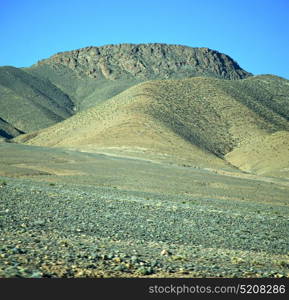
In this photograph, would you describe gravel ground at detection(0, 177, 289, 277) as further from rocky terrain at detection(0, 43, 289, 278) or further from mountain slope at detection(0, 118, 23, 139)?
mountain slope at detection(0, 118, 23, 139)

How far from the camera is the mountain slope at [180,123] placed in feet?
257

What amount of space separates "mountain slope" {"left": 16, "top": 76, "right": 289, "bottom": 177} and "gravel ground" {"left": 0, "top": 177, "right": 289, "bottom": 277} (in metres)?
47.2

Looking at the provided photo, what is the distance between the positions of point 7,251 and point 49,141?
3479 inches

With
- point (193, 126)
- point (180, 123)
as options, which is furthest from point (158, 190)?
point (193, 126)

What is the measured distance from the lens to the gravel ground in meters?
9.25

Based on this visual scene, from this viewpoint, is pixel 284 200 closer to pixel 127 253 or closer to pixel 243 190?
pixel 243 190

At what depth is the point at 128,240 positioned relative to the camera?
1325 centimetres

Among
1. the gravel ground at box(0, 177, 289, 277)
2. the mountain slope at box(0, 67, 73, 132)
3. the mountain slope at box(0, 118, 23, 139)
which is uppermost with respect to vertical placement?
the mountain slope at box(0, 67, 73, 132)

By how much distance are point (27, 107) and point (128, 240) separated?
15983cm

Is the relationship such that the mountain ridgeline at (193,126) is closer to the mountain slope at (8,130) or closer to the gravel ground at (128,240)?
the mountain slope at (8,130)

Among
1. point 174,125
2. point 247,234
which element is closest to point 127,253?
point 247,234

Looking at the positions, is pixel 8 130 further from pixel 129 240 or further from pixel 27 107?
pixel 129 240

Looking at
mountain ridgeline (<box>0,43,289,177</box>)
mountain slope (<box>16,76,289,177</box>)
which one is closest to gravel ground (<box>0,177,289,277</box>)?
mountain ridgeline (<box>0,43,289,177</box>)

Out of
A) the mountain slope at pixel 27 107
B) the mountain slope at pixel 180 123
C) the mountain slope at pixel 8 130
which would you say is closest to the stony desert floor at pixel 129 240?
the mountain slope at pixel 180 123
